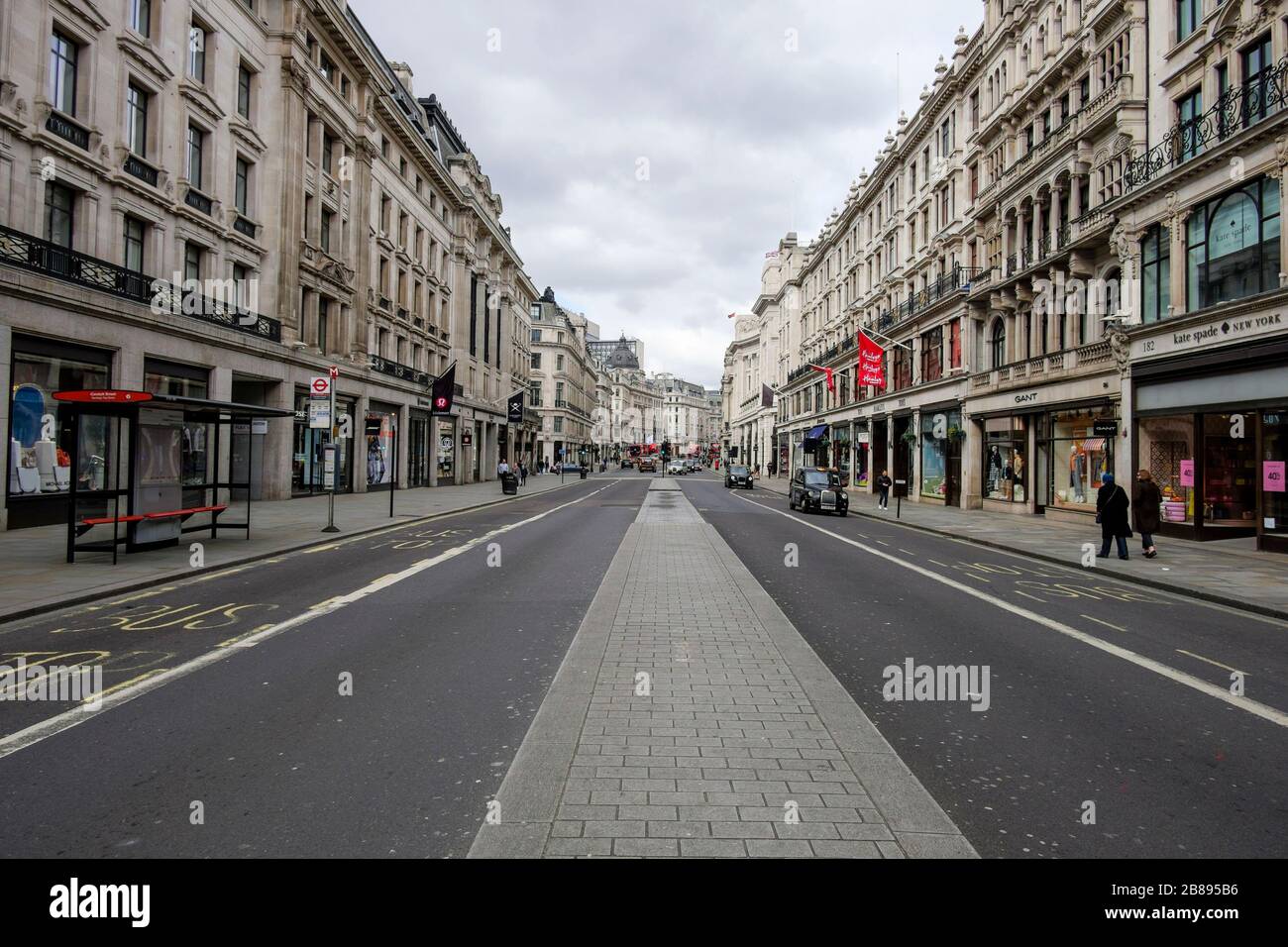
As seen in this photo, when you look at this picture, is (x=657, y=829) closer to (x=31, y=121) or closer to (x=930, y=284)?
(x=31, y=121)

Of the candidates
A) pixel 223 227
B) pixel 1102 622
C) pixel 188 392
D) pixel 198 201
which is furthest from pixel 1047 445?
pixel 198 201

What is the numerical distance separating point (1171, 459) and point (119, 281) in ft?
98.9

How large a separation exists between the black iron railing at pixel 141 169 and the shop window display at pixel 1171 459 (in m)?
30.5

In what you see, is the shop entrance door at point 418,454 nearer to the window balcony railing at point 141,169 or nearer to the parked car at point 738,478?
the window balcony railing at point 141,169

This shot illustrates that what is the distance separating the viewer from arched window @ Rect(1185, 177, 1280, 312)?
55.5 ft

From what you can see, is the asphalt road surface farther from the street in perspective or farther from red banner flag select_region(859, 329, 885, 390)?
red banner flag select_region(859, 329, 885, 390)

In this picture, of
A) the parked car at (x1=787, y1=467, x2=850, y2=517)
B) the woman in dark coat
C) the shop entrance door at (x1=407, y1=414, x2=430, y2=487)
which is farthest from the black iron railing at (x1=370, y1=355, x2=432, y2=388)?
the woman in dark coat

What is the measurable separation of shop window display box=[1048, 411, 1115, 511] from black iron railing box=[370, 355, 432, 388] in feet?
103

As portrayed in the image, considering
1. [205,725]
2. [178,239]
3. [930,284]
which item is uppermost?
[930,284]

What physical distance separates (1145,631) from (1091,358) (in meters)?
18.2

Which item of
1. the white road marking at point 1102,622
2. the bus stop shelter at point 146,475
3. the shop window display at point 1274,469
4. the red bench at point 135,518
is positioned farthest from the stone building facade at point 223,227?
the shop window display at point 1274,469

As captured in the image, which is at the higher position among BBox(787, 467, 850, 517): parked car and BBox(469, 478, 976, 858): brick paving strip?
BBox(787, 467, 850, 517): parked car
